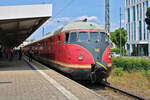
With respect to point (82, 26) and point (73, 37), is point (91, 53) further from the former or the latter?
point (82, 26)

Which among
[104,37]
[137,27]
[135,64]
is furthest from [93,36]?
[137,27]

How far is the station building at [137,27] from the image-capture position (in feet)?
169

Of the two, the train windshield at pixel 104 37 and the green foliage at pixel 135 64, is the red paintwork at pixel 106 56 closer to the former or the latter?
the train windshield at pixel 104 37

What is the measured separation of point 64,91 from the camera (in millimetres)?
7457

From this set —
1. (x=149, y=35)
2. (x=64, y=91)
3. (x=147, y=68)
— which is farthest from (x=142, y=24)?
(x=64, y=91)

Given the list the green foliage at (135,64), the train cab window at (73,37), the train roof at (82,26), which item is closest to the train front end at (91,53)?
the train cab window at (73,37)

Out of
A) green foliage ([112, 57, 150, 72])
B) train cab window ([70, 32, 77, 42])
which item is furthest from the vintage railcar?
green foliage ([112, 57, 150, 72])

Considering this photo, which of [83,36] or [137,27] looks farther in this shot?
[137,27]

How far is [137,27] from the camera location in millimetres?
54812

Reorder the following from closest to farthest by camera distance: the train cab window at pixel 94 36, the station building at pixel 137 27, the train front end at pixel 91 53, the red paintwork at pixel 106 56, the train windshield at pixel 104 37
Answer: the train front end at pixel 91 53 → the red paintwork at pixel 106 56 → the train cab window at pixel 94 36 → the train windshield at pixel 104 37 → the station building at pixel 137 27

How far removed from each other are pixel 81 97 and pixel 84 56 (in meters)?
3.19

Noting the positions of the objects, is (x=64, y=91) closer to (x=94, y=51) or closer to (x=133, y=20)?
(x=94, y=51)

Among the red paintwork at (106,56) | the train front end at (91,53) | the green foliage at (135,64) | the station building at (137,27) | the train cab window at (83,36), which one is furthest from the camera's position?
the station building at (137,27)

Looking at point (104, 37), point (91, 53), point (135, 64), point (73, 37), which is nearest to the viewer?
point (91, 53)
